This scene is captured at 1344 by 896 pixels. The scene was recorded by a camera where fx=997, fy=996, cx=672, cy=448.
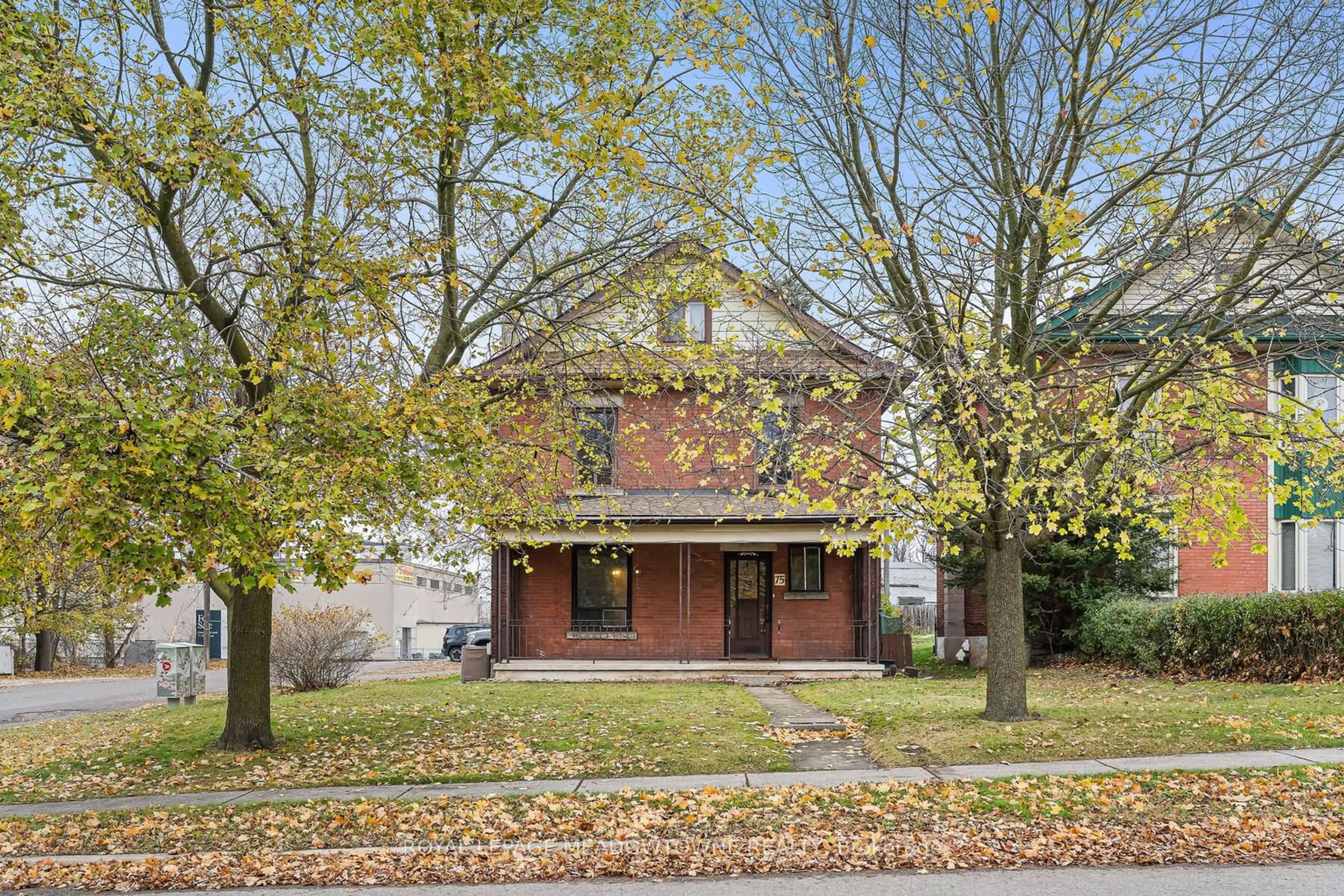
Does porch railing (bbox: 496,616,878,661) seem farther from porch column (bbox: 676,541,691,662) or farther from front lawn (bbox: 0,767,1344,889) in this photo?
front lawn (bbox: 0,767,1344,889)

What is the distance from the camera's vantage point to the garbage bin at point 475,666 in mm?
21859

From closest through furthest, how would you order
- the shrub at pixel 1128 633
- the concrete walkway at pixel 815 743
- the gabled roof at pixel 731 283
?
1. the concrete walkway at pixel 815 743
2. the gabled roof at pixel 731 283
3. the shrub at pixel 1128 633

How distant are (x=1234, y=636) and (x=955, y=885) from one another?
12803 millimetres

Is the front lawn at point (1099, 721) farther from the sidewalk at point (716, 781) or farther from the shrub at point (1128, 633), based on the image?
the shrub at point (1128, 633)

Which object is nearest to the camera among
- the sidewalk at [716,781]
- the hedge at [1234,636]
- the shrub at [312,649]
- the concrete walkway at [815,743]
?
the sidewalk at [716,781]

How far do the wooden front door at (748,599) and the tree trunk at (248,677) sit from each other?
40.8 ft

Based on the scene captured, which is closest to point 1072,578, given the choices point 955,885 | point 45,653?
point 955,885

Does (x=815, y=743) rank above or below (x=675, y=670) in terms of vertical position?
above

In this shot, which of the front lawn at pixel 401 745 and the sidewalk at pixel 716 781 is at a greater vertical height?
the sidewalk at pixel 716 781

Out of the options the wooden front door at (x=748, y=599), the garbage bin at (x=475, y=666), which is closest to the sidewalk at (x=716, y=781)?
the garbage bin at (x=475, y=666)

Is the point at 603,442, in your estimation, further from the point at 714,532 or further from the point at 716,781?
the point at 716,781

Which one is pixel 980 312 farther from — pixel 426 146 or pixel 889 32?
pixel 426 146

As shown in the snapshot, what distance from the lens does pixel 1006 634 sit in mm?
11320

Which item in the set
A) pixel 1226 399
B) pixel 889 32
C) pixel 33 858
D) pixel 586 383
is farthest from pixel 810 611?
pixel 33 858
